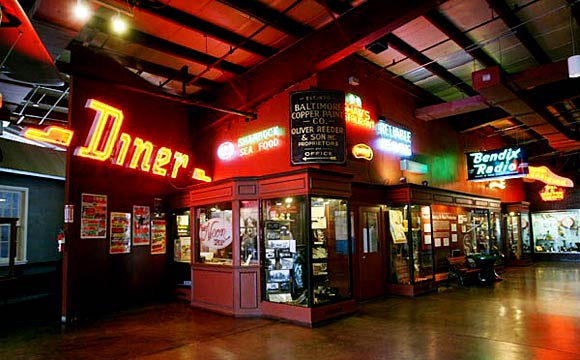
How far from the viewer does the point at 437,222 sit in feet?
41.0

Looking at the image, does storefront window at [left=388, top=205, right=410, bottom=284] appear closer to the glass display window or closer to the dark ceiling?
the dark ceiling

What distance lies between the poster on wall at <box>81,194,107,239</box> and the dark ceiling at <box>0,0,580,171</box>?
81.8 inches

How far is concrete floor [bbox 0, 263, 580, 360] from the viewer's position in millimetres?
5625

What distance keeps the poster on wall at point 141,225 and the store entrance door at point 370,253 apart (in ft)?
17.1

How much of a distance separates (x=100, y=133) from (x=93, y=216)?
1820 millimetres

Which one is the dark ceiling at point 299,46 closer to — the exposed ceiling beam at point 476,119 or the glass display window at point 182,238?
the exposed ceiling beam at point 476,119

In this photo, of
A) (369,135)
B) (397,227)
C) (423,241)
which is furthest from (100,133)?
(423,241)

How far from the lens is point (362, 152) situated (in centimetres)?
956

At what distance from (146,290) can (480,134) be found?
13407mm

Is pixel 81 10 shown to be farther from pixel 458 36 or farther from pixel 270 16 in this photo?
pixel 458 36

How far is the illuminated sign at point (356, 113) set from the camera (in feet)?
30.8

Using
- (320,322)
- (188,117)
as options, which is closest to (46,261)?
(188,117)

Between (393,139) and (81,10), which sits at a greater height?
(81,10)

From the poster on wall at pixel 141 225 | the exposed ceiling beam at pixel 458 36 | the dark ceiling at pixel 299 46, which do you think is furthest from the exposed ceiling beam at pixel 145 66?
the exposed ceiling beam at pixel 458 36
